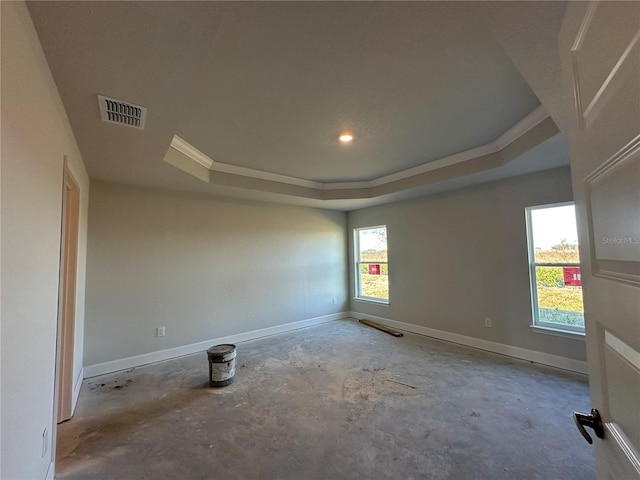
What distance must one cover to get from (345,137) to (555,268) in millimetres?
2973

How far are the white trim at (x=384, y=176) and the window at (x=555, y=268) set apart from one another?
3.44ft

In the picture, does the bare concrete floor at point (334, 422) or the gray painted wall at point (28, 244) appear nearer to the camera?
the gray painted wall at point (28, 244)

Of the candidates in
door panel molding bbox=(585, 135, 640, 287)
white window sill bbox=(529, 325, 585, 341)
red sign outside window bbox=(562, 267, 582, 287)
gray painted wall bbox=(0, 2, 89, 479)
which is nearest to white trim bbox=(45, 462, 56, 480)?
gray painted wall bbox=(0, 2, 89, 479)

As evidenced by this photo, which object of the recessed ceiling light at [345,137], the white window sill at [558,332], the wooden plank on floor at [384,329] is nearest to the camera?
the recessed ceiling light at [345,137]

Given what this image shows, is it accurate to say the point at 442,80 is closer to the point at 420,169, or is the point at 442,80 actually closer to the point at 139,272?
the point at 420,169

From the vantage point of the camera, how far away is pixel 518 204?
3.64m

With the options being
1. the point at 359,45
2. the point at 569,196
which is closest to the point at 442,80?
the point at 359,45

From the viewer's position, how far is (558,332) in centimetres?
328

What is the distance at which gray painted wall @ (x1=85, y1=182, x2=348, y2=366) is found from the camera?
3.40m

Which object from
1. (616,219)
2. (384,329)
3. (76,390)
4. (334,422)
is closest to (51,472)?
(76,390)

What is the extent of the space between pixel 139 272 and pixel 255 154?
2150 millimetres

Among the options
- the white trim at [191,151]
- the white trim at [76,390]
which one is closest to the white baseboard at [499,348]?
the white trim at [191,151]

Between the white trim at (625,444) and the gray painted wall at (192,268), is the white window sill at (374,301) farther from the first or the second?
the white trim at (625,444)

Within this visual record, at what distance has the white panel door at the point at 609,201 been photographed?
51cm
